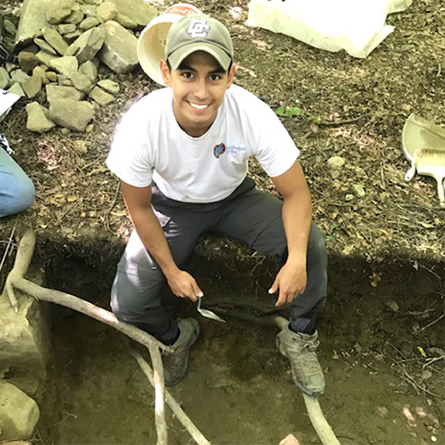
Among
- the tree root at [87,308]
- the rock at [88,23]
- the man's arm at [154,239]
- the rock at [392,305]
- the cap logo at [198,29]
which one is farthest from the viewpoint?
the rock at [88,23]

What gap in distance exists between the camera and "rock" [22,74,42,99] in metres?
3.08

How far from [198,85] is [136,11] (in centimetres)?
204

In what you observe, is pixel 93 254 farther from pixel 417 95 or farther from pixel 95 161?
pixel 417 95

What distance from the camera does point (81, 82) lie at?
3.11 meters

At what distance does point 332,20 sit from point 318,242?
220 cm

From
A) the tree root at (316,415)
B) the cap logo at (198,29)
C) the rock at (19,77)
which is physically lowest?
the tree root at (316,415)

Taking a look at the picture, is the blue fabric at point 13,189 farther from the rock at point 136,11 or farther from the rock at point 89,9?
the rock at point 136,11

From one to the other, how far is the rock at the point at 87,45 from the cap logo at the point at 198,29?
1.66 m

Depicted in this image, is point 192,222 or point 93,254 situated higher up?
point 192,222

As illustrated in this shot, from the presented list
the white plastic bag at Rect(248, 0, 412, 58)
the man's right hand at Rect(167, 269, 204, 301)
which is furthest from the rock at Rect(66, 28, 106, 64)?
the man's right hand at Rect(167, 269, 204, 301)

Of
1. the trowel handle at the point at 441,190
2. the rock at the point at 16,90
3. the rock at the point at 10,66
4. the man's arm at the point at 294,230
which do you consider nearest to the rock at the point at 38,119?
the rock at the point at 16,90

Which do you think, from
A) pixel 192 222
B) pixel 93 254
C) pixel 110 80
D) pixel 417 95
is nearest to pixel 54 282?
pixel 93 254

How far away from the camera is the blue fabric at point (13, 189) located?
248 cm

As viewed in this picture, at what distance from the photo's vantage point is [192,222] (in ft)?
7.54
